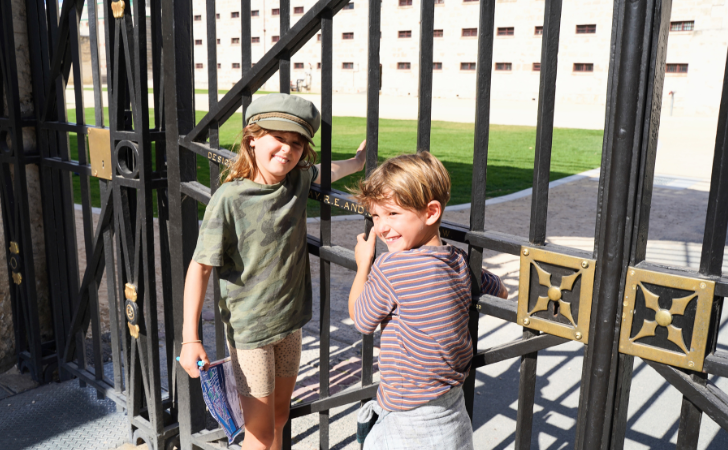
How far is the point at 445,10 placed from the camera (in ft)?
117

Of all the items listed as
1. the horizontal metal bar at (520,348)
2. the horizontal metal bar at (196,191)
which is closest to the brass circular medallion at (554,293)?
the horizontal metal bar at (520,348)

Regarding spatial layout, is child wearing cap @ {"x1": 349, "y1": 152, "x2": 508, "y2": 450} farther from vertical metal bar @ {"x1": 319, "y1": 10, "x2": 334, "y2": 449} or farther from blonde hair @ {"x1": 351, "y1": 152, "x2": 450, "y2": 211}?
vertical metal bar @ {"x1": 319, "y1": 10, "x2": 334, "y2": 449}

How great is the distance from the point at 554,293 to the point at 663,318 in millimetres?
245

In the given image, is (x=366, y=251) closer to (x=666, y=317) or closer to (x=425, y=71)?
(x=425, y=71)

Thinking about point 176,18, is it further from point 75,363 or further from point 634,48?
point 75,363

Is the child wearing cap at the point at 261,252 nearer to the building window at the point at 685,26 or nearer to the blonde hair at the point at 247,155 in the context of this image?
the blonde hair at the point at 247,155

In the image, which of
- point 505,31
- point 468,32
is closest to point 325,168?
point 505,31

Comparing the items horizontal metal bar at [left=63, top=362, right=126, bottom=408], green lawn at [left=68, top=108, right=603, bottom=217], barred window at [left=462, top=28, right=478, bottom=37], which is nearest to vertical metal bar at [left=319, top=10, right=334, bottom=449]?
horizontal metal bar at [left=63, top=362, right=126, bottom=408]

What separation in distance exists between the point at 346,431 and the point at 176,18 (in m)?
1.93

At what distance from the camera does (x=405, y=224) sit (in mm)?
1615

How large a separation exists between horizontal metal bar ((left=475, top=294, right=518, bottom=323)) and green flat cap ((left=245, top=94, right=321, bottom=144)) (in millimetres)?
729

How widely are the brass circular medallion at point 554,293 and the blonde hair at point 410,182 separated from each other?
0.35 meters

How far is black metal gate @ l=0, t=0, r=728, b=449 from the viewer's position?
1317 millimetres

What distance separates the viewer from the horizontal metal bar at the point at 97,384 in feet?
10.3
